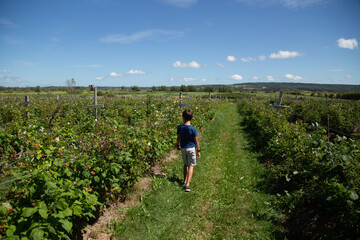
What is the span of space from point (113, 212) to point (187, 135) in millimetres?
2031

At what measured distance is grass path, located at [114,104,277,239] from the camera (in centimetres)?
325

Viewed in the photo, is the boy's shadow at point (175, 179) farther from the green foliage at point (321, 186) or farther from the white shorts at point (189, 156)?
the green foliage at point (321, 186)

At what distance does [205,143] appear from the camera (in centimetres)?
856

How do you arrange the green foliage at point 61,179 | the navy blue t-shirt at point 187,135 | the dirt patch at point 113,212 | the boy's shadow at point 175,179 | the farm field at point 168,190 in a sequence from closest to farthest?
the green foliage at point 61,179, the farm field at point 168,190, the dirt patch at point 113,212, the navy blue t-shirt at point 187,135, the boy's shadow at point 175,179

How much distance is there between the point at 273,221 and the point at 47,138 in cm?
419

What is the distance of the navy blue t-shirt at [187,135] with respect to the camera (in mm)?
4375

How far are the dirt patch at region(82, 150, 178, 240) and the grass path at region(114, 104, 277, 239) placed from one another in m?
0.12

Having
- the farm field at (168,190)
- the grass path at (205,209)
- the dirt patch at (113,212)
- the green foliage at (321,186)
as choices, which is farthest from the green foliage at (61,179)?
the green foliage at (321,186)

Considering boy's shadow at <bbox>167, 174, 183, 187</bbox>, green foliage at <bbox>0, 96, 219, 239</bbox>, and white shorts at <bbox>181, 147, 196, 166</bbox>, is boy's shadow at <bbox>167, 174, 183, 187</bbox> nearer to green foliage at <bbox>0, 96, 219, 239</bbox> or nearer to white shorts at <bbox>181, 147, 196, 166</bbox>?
white shorts at <bbox>181, 147, 196, 166</bbox>

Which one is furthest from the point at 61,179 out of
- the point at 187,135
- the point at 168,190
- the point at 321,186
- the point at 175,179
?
the point at 321,186

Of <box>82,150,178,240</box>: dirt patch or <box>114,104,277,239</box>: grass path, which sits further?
<box>114,104,277,239</box>: grass path

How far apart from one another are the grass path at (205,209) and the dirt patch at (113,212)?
0.12 m

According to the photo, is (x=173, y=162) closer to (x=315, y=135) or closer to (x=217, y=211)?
(x=217, y=211)

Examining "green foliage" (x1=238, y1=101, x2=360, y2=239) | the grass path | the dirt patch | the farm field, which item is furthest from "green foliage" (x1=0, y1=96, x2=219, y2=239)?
"green foliage" (x1=238, y1=101, x2=360, y2=239)
